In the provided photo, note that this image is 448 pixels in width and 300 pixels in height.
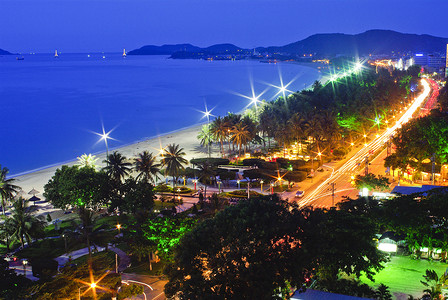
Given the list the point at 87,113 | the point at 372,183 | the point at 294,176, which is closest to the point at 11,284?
the point at 372,183

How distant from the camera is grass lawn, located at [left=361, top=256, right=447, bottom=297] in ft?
76.2

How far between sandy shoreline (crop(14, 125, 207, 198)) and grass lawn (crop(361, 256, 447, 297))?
42596 millimetres

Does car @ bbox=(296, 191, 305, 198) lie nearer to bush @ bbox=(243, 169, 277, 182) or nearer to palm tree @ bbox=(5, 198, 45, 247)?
bush @ bbox=(243, 169, 277, 182)

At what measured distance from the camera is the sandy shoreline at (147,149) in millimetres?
60894

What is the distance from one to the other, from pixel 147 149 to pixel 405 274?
5980cm

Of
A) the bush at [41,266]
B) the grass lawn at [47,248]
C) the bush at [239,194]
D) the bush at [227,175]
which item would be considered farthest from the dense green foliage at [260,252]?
the bush at [227,175]

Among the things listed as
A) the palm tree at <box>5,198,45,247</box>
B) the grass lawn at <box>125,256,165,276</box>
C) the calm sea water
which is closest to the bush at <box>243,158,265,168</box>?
the grass lawn at <box>125,256,165,276</box>

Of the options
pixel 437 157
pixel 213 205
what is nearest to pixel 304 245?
pixel 213 205

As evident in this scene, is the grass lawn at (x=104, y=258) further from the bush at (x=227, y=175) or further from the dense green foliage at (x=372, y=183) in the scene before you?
the dense green foliage at (x=372, y=183)

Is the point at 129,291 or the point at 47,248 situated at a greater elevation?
the point at 129,291

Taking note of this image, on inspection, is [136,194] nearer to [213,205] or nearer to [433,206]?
[213,205]

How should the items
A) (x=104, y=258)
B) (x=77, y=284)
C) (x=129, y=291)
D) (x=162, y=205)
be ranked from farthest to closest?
(x=162, y=205), (x=104, y=258), (x=129, y=291), (x=77, y=284)

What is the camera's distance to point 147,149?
78.9m

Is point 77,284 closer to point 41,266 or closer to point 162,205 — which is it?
point 41,266
